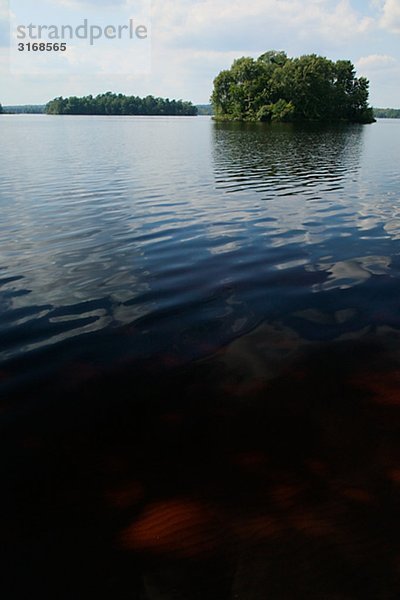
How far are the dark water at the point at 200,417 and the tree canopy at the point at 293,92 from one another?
132931mm

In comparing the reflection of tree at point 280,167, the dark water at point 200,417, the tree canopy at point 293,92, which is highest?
the tree canopy at point 293,92

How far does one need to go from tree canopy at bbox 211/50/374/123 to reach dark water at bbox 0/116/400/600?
436 ft

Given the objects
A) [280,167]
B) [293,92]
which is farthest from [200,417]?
[293,92]

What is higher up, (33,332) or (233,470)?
(33,332)

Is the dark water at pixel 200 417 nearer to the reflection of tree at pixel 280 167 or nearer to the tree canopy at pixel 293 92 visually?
the reflection of tree at pixel 280 167

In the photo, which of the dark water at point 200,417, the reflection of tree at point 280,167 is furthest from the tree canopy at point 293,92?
the dark water at point 200,417

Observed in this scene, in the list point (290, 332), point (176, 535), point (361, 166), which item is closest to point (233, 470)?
point (176, 535)

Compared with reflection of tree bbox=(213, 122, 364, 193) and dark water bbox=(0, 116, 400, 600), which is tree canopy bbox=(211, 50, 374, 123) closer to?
reflection of tree bbox=(213, 122, 364, 193)

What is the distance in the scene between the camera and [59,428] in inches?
205

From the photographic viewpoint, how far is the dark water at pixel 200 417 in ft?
11.5

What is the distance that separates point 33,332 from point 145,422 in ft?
11.6

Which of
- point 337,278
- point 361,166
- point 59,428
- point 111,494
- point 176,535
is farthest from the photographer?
point 361,166

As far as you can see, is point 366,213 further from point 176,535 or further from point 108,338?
point 176,535

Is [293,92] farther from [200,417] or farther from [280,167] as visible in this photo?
[200,417]
